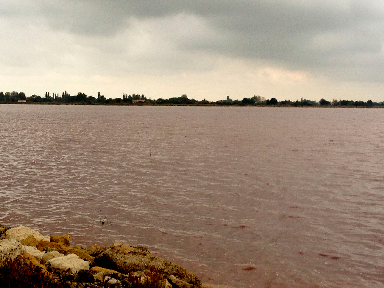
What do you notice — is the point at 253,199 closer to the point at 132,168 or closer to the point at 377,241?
the point at 377,241

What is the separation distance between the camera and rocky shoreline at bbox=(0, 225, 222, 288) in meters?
7.35

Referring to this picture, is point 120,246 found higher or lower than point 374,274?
higher

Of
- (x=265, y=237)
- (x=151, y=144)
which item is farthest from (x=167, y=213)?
(x=151, y=144)

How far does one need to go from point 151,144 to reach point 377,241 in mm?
30136

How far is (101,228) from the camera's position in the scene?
1397 centimetres

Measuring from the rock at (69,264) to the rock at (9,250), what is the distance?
3.27ft

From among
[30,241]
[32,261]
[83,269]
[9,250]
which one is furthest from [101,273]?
[30,241]

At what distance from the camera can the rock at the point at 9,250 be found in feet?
27.6

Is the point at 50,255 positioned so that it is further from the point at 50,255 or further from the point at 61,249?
the point at 61,249

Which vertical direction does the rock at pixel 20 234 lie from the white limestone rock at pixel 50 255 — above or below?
below

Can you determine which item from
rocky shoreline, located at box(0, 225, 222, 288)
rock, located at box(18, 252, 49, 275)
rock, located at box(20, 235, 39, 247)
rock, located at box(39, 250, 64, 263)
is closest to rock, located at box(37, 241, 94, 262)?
rocky shoreline, located at box(0, 225, 222, 288)

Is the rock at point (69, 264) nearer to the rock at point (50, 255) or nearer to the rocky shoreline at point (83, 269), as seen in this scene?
the rocky shoreline at point (83, 269)

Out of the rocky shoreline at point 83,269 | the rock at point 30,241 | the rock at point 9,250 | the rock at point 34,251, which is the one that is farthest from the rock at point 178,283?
the rock at point 30,241

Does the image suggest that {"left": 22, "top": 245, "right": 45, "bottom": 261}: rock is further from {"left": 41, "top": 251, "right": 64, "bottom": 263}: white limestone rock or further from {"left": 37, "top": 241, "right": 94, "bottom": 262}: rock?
{"left": 37, "top": 241, "right": 94, "bottom": 262}: rock
